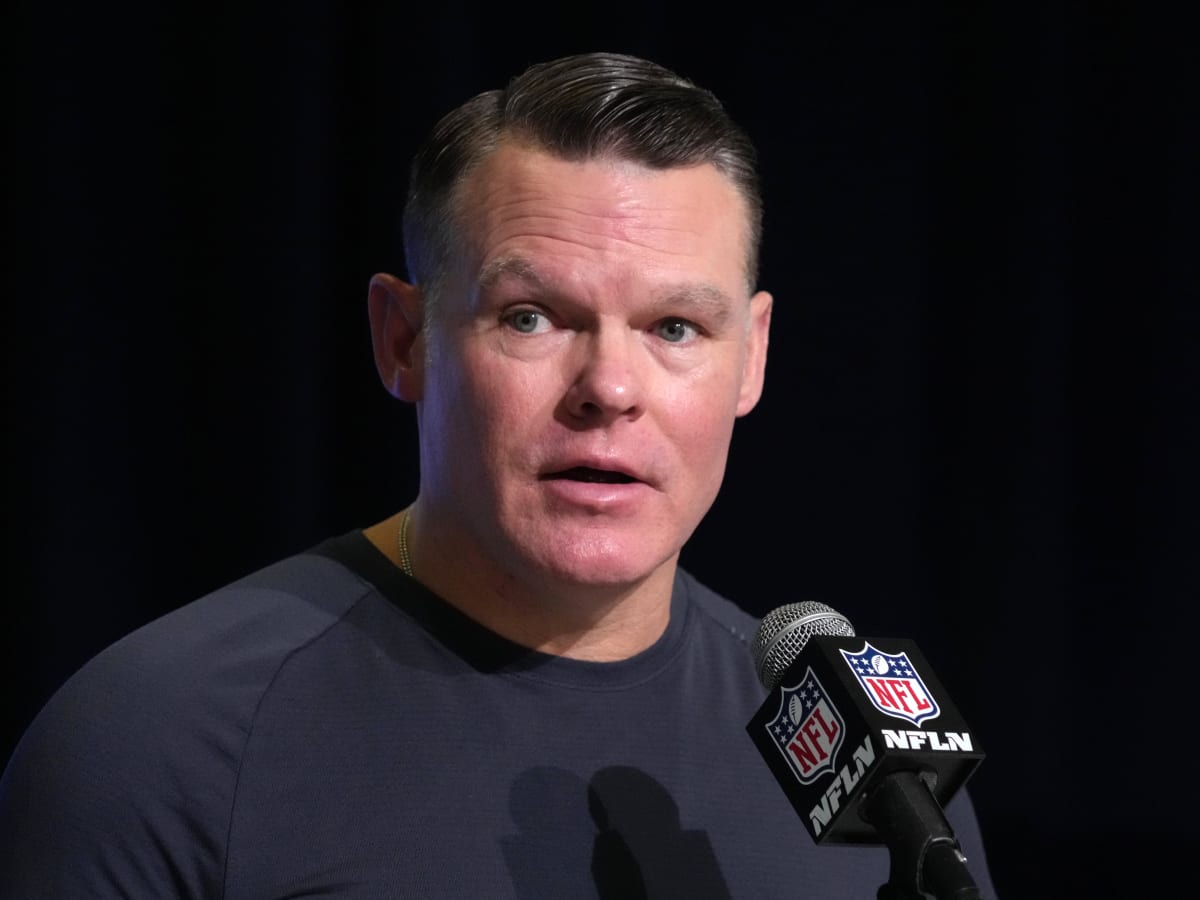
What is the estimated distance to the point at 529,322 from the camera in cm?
136

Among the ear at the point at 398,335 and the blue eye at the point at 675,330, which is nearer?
the blue eye at the point at 675,330

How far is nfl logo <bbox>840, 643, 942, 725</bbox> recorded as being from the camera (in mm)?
944

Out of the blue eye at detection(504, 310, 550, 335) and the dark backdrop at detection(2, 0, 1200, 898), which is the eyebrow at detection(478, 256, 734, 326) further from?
the dark backdrop at detection(2, 0, 1200, 898)

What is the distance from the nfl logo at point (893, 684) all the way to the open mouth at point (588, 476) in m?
0.39

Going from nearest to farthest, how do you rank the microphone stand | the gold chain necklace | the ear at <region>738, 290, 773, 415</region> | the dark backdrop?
the microphone stand, the gold chain necklace, the ear at <region>738, 290, 773, 415</region>, the dark backdrop

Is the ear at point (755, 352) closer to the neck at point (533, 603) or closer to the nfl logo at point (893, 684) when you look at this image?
the neck at point (533, 603)

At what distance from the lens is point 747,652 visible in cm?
162

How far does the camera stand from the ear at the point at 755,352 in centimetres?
161

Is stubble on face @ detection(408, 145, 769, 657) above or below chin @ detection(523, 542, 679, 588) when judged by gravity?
above

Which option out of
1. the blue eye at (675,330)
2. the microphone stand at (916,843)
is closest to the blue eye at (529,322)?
the blue eye at (675,330)

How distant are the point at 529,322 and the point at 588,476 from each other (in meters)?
0.16

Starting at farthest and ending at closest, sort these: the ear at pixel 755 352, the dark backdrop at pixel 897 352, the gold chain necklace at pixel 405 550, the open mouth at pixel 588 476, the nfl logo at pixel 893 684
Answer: the dark backdrop at pixel 897 352 → the ear at pixel 755 352 → the gold chain necklace at pixel 405 550 → the open mouth at pixel 588 476 → the nfl logo at pixel 893 684

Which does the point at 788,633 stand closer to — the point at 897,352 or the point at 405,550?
the point at 405,550

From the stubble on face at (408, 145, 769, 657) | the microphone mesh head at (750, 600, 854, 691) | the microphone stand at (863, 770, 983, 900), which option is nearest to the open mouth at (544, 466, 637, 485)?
the stubble on face at (408, 145, 769, 657)
